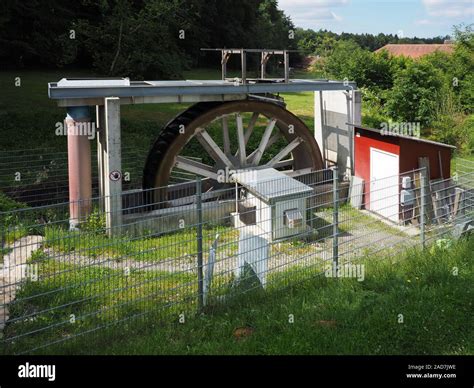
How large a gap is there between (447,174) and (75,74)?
21.5 meters

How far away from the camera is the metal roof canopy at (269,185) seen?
10.3 metres

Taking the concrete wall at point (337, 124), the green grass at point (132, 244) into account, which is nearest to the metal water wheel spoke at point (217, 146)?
the concrete wall at point (337, 124)

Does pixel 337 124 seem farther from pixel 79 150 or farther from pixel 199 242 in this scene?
pixel 199 242

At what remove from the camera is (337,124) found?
14469 millimetres

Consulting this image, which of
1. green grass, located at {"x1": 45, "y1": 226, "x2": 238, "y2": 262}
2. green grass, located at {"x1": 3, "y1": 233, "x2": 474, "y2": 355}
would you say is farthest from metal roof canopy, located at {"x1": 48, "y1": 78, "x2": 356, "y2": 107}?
green grass, located at {"x1": 3, "y1": 233, "x2": 474, "y2": 355}

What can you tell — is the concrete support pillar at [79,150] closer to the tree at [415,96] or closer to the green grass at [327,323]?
the green grass at [327,323]

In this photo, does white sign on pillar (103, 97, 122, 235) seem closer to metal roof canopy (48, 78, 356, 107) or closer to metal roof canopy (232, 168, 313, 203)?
metal roof canopy (48, 78, 356, 107)

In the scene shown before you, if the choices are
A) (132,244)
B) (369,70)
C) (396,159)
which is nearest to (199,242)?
(132,244)

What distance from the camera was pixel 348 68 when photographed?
86.1ft

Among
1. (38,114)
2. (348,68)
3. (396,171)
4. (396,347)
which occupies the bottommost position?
(396,347)

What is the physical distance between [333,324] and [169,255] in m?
3.03

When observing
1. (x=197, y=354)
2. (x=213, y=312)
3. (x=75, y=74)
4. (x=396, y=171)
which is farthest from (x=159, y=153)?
(x=75, y=74)

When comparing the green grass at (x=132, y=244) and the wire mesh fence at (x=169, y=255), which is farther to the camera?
the green grass at (x=132, y=244)
